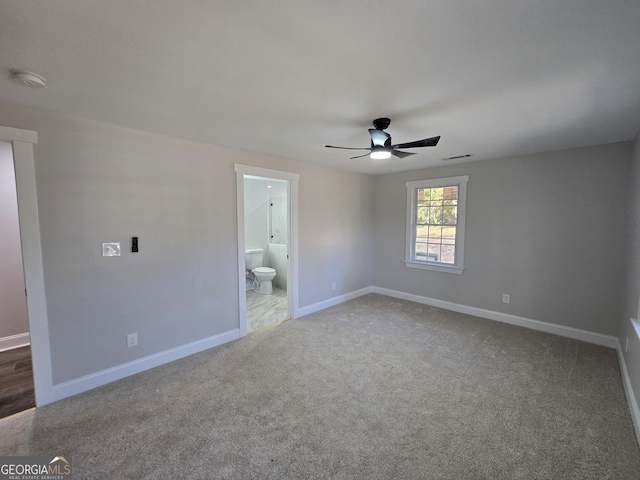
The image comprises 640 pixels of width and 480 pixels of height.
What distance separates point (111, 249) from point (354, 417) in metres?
2.56

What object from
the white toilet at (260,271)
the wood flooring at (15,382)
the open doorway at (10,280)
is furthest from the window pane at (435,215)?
the open doorway at (10,280)

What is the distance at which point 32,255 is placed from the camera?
2.12 metres

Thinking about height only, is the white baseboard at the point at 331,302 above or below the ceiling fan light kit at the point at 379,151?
below

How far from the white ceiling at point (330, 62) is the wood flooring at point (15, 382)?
2.40 metres

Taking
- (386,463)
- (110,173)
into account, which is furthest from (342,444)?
(110,173)

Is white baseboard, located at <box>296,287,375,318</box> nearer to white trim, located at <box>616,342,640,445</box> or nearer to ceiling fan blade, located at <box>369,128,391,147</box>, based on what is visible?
ceiling fan blade, located at <box>369,128,391,147</box>

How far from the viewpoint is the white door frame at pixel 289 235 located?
3.32 metres

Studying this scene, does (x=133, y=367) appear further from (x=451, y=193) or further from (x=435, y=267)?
(x=451, y=193)

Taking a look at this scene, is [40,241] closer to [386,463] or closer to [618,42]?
[386,463]

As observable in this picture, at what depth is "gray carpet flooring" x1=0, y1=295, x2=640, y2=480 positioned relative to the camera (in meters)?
1.66

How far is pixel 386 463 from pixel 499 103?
8.50 ft

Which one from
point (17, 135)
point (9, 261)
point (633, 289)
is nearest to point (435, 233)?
point (633, 289)

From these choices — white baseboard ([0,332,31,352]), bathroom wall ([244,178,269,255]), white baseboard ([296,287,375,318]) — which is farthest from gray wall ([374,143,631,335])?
white baseboard ([0,332,31,352])

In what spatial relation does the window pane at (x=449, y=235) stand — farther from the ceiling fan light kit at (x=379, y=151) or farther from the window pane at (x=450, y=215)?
the ceiling fan light kit at (x=379, y=151)
